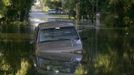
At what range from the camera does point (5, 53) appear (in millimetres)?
18156

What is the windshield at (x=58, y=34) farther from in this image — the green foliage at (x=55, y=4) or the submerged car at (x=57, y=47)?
the green foliage at (x=55, y=4)

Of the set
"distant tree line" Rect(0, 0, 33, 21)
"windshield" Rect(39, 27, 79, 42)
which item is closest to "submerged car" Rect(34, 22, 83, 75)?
"windshield" Rect(39, 27, 79, 42)

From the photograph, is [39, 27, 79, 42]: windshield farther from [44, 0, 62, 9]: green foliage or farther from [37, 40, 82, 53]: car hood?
[44, 0, 62, 9]: green foliage

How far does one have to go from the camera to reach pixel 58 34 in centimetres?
1641

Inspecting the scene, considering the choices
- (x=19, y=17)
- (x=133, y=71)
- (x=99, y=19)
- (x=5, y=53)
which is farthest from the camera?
(x=19, y=17)

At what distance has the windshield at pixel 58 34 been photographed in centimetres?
1622

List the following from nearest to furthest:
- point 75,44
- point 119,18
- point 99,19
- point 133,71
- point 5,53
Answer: point 133,71, point 75,44, point 5,53, point 119,18, point 99,19

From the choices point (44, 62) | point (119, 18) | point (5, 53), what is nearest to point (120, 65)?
point (44, 62)

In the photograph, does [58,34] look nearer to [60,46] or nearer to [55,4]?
[60,46]

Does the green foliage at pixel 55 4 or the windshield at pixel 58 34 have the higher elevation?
the windshield at pixel 58 34

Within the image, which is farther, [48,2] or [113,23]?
[48,2]

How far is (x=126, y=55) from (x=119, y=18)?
29.3 meters

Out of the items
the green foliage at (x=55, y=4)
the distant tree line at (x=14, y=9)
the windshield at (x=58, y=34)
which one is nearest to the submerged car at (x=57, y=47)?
the windshield at (x=58, y=34)

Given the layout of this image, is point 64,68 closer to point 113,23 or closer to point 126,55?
point 126,55
